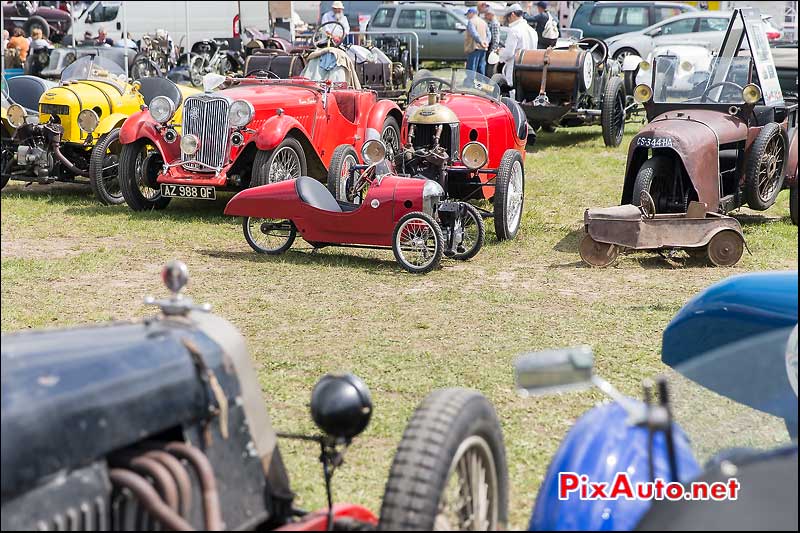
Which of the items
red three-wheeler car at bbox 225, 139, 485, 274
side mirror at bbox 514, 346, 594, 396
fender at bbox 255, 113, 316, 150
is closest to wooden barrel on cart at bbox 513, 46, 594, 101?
fender at bbox 255, 113, 316, 150

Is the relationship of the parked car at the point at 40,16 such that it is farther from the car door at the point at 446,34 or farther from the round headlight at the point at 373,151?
the round headlight at the point at 373,151

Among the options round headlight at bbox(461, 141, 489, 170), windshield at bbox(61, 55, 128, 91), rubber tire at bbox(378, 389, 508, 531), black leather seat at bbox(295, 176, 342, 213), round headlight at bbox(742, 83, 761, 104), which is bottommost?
rubber tire at bbox(378, 389, 508, 531)

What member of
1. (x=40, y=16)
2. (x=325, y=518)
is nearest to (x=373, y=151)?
(x=325, y=518)

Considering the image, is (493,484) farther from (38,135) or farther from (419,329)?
(38,135)

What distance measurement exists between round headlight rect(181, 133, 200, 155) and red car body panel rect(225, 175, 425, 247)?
1874 mm

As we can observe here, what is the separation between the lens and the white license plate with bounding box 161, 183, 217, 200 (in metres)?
9.29

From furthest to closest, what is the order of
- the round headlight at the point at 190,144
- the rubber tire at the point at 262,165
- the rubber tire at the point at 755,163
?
1. the round headlight at the point at 190,144
2. the rubber tire at the point at 262,165
3. the rubber tire at the point at 755,163

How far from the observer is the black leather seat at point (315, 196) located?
7.74 m

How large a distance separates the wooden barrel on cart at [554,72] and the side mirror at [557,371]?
12.8 metres

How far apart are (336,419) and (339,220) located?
5.26m

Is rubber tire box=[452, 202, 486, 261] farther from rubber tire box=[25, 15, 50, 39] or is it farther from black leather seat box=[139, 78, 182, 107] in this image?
rubber tire box=[25, 15, 50, 39]

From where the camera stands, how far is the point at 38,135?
35.3 feet

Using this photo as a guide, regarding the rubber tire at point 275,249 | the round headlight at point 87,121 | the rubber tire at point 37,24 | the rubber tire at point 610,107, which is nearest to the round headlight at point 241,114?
the rubber tire at point 275,249

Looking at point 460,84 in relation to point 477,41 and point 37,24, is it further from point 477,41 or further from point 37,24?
point 37,24
